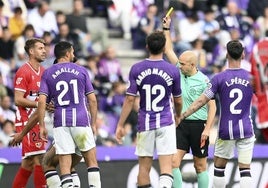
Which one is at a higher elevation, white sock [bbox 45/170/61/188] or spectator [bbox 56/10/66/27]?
spectator [bbox 56/10/66/27]

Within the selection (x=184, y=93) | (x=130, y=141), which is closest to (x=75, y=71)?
(x=184, y=93)

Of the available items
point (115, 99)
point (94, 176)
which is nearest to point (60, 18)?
point (115, 99)

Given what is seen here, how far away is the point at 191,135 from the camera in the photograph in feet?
58.3

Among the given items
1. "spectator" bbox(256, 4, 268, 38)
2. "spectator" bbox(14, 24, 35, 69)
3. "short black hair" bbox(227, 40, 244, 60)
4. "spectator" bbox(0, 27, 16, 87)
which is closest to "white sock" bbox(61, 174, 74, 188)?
"short black hair" bbox(227, 40, 244, 60)

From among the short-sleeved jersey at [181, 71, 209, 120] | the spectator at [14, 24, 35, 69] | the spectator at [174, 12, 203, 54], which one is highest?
the spectator at [174, 12, 203, 54]

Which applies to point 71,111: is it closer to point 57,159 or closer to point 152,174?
point 57,159

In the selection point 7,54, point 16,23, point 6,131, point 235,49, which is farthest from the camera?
point 16,23

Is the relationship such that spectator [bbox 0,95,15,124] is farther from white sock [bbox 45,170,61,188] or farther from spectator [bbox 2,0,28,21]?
white sock [bbox 45,170,61,188]

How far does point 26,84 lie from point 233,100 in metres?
3.21

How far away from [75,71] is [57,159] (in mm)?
1471

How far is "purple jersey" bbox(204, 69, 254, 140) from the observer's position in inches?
653

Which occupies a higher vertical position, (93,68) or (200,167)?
(93,68)

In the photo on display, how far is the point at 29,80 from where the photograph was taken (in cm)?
1723

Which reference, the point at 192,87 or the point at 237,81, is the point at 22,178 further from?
the point at 237,81
